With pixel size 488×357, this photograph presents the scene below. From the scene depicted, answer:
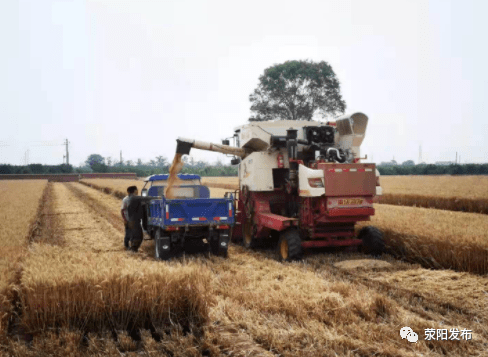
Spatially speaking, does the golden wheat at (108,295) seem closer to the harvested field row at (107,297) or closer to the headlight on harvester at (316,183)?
the harvested field row at (107,297)

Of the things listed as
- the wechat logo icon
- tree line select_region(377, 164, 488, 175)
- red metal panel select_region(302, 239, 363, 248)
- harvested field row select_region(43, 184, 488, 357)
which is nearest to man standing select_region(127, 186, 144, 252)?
harvested field row select_region(43, 184, 488, 357)

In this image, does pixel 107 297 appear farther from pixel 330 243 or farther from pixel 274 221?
pixel 330 243

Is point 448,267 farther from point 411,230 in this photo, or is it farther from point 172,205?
point 172,205

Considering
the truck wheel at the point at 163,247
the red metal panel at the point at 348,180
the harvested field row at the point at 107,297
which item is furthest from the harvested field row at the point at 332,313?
the truck wheel at the point at 163,247

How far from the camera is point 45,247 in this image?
7133 millimetres

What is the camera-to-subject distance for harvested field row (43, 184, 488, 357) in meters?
5.09

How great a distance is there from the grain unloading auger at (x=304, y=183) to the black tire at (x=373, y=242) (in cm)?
2

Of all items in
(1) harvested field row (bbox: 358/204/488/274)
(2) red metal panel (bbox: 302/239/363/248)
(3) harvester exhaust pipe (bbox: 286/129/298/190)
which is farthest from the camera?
(3) harvester exhaust pipe (bbox: 286/129/298/190)

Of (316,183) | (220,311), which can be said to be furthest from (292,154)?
(220,311)

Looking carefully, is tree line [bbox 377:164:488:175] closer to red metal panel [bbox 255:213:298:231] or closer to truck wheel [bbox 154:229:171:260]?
red metal panel [bbox 255:213:298:231]

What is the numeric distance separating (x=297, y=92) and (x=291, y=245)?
134ft

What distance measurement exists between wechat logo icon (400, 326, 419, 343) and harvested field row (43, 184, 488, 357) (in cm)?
8

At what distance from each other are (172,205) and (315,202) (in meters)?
3.22

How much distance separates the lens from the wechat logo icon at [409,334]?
17.4 ft
